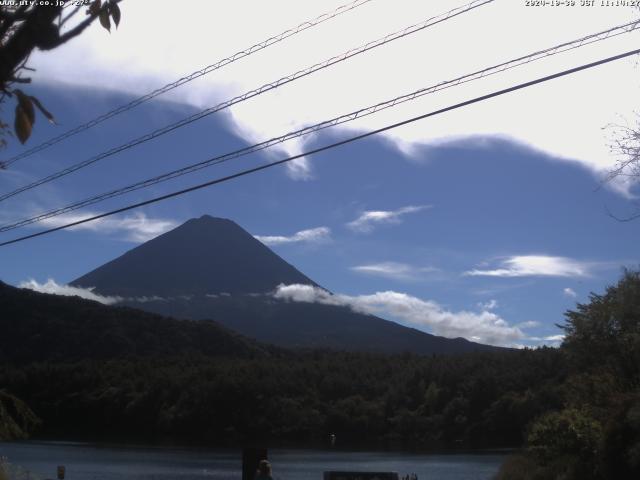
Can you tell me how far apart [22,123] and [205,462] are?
2221 inches

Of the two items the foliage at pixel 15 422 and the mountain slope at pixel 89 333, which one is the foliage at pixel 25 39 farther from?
the mountain slope at pixel 89 333

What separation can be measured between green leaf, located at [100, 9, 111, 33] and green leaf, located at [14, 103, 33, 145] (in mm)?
609

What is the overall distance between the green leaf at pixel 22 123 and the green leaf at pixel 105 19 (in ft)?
2.00

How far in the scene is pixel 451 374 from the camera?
9394cm

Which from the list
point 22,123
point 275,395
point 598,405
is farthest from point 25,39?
point 275,395

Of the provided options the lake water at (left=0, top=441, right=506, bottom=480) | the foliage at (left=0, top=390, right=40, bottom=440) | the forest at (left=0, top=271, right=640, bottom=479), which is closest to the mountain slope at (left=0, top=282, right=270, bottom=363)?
the forest at (left=0, top=271, right=640, bottom=479)

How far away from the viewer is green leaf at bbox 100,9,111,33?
4032mm

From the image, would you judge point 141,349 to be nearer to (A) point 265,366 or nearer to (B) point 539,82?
(A) point 265,366

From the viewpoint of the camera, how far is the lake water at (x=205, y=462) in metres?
46.3

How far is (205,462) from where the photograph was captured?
189 feet

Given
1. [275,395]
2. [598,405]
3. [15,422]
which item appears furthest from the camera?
[275,395]

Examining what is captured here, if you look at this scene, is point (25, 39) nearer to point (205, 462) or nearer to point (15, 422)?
point (15, 422)

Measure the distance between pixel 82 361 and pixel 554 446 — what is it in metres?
80.3

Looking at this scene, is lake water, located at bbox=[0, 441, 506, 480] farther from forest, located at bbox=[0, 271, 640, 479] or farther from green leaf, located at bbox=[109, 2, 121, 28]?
green leaf, located at bbox=[109, 2, 121, 28]
